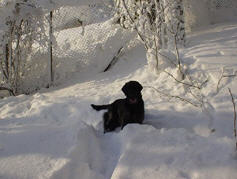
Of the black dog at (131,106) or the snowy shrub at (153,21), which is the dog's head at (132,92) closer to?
the black dog at (131,106)

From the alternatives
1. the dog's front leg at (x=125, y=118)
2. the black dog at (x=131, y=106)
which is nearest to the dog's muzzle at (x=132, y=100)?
the black dog at (x=131, y=106)

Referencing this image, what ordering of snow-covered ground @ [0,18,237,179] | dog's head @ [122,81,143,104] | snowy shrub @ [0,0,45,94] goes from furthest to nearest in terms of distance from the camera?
snowy shrub @ [0,0,45,94], dog's head @ [122,81,143,104], snow-covered ground @ [0,18,237,179]

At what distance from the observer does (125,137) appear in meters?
2.46

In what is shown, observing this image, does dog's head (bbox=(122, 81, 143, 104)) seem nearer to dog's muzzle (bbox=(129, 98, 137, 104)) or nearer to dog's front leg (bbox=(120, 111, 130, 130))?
dog's muzzle (bbox=(129, 98, 137, 104))

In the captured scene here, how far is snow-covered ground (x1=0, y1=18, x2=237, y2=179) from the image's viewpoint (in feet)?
6.37

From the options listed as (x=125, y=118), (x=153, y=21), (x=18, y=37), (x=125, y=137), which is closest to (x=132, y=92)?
(x=125, y=118)

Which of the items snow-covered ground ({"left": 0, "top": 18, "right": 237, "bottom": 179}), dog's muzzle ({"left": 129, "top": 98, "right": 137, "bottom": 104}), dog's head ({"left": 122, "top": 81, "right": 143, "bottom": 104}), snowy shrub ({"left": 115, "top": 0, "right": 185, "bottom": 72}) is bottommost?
snow-covered ground ({"left": 0, "top": 18, "right": 237, "bottom": 179})

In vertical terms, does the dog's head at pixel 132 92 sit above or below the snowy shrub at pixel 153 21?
below

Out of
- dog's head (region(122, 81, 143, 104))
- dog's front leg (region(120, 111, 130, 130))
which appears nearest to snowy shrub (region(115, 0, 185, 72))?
dog's head (region(122, 81, 143, 104))

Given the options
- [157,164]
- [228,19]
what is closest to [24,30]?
[157,164]

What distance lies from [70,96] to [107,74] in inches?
61.9

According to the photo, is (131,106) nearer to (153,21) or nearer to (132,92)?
(132,92)

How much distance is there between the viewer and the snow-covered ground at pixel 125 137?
1941mm

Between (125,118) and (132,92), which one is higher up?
(132,92)
